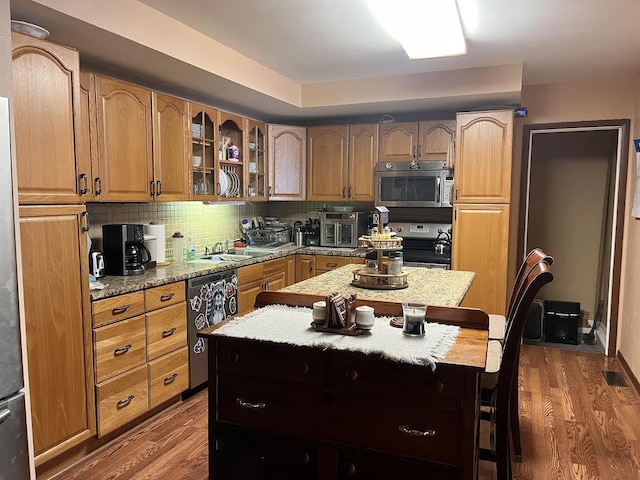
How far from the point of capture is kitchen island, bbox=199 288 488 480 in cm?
158

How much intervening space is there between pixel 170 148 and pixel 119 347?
1.44 m

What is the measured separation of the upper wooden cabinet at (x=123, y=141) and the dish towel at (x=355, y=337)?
→ 140 centimetres

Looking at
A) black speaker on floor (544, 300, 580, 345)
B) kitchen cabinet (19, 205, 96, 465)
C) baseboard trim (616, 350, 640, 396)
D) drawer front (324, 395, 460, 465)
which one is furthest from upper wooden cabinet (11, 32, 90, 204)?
black speaker on floor (544, 300, 580, 345)

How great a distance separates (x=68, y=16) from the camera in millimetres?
2201

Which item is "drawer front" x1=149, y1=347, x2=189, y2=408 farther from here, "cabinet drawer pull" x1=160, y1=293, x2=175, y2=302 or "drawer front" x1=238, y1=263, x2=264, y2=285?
"drawer front" x1=238, y1=263, x2=264, y2=285

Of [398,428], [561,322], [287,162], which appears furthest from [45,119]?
[561,322]

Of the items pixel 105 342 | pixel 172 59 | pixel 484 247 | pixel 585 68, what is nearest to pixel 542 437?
pixel 484 247

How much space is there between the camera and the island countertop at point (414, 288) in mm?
2322

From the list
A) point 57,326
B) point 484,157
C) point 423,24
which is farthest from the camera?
point 484,157

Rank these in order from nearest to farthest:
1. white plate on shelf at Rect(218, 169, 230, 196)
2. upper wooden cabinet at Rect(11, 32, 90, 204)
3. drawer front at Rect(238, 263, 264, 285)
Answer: upper wooden cabinet at Rect(11, 32, 90, 204), drawer front at Rect(238, 263, 264, 285), white plate on shelf at Rect(218, 169, 230, 196)

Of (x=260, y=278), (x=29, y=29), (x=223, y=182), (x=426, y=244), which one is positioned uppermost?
(x=29, y=29)

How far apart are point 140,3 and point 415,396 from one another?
2.38 meters

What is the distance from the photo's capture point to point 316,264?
184 inches

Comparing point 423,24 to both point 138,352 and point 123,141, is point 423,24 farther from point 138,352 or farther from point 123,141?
point 138,352
